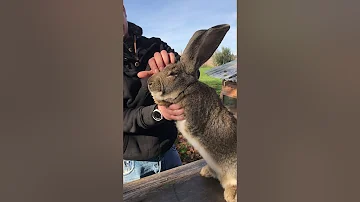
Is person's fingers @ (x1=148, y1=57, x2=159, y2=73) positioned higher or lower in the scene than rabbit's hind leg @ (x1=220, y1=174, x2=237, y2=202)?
higher

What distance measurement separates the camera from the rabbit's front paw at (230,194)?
69.6 inches

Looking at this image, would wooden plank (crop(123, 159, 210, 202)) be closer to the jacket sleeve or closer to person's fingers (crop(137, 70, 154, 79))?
the jacket sleeve

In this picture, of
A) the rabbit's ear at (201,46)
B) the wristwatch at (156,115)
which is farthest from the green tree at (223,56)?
the wristwatch at (156,115)

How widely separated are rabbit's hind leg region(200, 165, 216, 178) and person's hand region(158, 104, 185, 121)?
28 centimetres

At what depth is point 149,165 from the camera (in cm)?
A: 171

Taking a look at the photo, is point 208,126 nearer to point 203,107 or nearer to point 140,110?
point 203,107

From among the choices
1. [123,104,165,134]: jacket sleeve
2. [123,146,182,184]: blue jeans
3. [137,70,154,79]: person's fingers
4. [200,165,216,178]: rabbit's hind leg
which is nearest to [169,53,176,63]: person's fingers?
[137,70,154,79]: person's fingers

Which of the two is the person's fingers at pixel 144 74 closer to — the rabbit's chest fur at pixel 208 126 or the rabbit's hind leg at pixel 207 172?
the rabbit's chest fur at pixel 208 126

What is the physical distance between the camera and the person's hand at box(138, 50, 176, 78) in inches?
67.2
